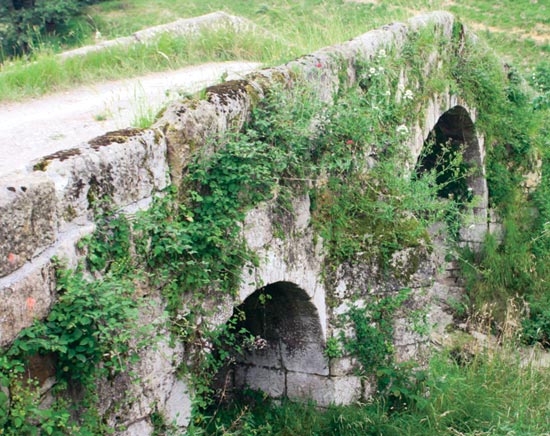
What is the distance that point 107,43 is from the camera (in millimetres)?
7820

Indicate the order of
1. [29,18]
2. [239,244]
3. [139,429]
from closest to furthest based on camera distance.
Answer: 1. [139,429]
2. [239,244]
3. [29,18]

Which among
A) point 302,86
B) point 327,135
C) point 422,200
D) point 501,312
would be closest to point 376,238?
point 422,200

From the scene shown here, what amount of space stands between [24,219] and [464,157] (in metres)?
8.77

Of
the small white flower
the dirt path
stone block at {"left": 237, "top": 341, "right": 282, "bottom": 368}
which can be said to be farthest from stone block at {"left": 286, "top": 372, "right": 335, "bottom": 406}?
the dirt path

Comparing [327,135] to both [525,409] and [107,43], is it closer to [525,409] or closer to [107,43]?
[525,409]

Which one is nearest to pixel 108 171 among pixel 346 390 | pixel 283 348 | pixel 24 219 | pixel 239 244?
pixel 24 219

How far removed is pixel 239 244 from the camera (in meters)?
4.26

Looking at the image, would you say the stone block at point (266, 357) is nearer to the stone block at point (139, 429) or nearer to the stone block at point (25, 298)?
the stone block at point (139, 429)

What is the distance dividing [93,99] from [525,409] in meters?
4.42

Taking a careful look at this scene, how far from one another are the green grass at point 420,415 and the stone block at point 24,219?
2.68 m

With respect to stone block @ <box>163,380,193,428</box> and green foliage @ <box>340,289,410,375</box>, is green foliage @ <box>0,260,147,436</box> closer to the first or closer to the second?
stone block @ <box>163,380,193,428</box>

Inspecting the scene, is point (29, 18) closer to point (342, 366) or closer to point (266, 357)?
Answer: point (266, 357)

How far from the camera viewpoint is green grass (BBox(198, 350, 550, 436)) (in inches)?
212

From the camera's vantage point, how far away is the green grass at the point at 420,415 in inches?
212
